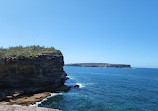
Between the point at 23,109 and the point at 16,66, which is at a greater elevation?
the point at 16,66

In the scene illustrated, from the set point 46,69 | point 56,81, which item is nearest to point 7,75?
point 46,69

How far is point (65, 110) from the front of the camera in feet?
82.5

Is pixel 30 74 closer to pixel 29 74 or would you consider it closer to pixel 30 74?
pixel 30 74

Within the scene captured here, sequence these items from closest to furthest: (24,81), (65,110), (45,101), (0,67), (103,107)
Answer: (65,110) < (103,107) < (45,101) < (0,67) < (24,81)

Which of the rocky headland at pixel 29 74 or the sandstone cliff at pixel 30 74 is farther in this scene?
the sandstone cliff at pixel 30 74

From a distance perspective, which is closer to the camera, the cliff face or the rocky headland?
the rocky headland

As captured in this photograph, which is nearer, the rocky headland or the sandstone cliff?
the rocky headland

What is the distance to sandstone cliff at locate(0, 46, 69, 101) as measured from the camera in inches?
1486

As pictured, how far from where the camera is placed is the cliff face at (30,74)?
3781 cm

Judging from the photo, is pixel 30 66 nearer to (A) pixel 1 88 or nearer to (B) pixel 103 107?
(A) pixel 1 88

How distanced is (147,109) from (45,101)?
2612 cm

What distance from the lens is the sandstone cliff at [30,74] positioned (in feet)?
124

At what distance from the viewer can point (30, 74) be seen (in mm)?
40750

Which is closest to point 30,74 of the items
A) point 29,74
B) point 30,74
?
point 30,74
